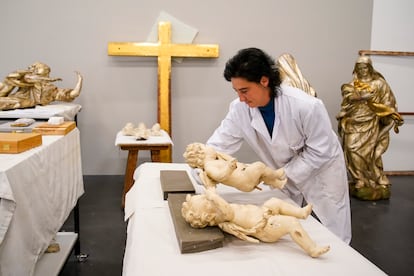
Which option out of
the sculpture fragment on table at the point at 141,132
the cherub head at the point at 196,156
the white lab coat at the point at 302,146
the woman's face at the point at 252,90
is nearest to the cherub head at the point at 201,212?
the cherub head at the point at 196,156

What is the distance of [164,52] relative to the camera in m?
3.73

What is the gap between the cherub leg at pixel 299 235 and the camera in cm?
98

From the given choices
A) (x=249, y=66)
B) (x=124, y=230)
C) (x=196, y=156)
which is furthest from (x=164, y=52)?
(x=196, y=156)

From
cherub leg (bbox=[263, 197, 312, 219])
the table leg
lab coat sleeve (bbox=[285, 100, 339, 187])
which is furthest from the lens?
the table leg

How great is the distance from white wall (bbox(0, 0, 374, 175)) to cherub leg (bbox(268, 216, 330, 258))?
3.15 meters

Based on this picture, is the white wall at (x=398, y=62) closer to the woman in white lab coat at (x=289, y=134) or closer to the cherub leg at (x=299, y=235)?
the woman in white lab coat at (x=289, y=134)

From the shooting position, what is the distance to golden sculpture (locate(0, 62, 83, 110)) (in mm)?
2785

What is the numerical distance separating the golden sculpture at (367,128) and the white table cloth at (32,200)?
2.81m

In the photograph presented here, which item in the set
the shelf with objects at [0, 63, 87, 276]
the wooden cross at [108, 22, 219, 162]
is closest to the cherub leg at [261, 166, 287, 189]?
the shelf with objects at [0, 63, 87, 276]

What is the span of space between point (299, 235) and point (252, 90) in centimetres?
70

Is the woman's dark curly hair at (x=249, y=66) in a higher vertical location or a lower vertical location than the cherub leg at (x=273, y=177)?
higher

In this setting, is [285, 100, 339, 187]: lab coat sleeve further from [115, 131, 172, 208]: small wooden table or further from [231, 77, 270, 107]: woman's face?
[115, 131, 172, 208]: small wooden table

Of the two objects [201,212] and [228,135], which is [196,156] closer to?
[201,212]

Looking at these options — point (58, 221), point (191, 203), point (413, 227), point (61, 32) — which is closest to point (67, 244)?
point (58, 221)
